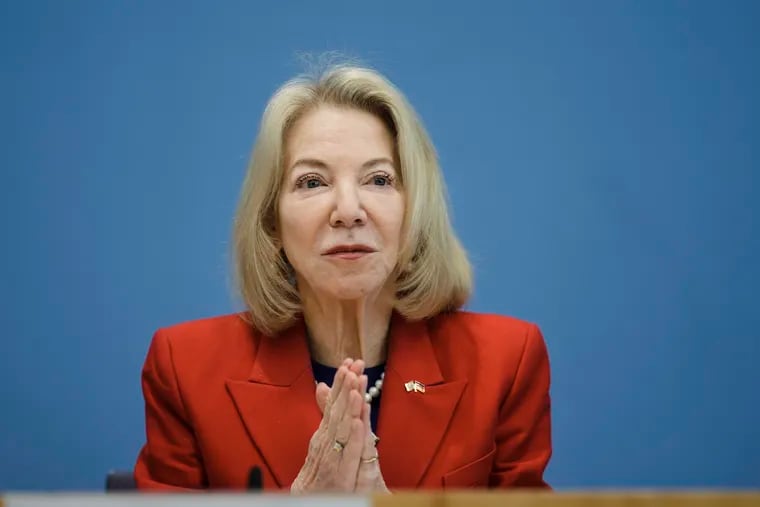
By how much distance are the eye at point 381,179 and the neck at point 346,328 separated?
0.25 meters

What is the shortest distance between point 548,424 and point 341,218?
640 mm

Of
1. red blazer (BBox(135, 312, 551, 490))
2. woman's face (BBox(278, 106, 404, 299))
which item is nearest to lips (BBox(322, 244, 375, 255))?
woman's face (BBox(278, 106, 404, 299))

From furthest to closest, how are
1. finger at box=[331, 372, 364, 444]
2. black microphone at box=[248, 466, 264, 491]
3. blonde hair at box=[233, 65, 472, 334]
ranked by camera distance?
1. blonde hair at box=[233, 65, 472, 334]
2. finger at box=[331, 372, 364, 444]
3. black microphone at box=[248, 466, 264, 491]

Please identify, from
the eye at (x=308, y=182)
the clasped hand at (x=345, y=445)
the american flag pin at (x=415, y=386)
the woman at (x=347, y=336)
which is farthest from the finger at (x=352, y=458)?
the eye at (x=308, y=182)

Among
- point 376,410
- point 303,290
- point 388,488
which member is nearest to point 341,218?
point 303,290

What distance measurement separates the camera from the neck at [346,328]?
216cm

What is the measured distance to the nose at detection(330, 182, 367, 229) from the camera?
6.65 feet

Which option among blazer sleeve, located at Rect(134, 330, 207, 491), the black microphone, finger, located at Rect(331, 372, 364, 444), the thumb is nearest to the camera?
the black microphone

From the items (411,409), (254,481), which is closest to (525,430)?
(411,409)

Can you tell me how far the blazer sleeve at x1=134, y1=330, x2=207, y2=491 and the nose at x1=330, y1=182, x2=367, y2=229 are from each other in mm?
465

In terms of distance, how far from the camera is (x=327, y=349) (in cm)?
218

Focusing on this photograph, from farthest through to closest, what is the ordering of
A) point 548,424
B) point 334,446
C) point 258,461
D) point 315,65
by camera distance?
point 315,65 → point 548,424 → point 258,461 → point 334,446

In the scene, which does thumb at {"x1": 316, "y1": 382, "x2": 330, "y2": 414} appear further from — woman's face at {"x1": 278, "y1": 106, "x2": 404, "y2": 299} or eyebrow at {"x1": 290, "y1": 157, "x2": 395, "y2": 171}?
eyebrow at {"x1": 290, "y1": 157, "x2": 395, "y2": 171}

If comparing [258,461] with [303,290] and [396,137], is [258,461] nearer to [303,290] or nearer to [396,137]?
[303,290]
